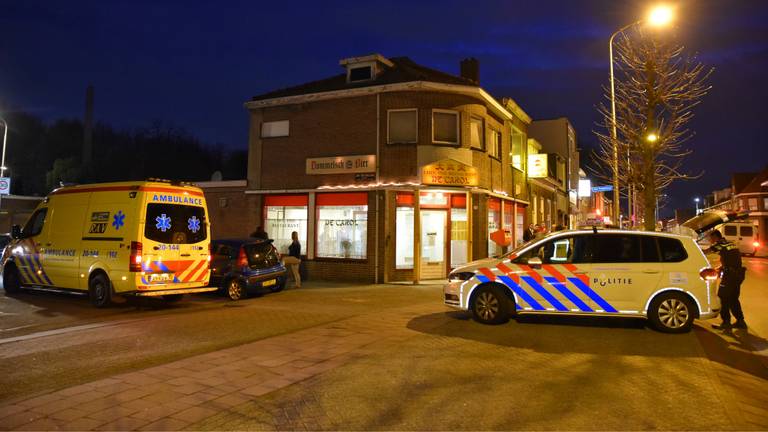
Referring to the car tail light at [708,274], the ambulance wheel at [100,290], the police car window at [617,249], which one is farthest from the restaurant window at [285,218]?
the car tail light at [708,274]

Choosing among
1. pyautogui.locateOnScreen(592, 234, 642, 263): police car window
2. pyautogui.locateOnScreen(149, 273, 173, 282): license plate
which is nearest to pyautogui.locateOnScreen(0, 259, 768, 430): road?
pyautogui.locateOnScreen(149, 273, 173, 282): license plate

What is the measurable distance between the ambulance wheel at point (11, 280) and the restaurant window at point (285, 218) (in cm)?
822

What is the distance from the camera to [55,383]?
5.66 metres

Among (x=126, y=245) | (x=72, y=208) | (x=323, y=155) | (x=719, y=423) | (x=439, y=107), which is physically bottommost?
(x=719, y=423)

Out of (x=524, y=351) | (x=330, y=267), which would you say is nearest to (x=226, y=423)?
(x=524, y=351)

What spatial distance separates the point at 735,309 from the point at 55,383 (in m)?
10.9

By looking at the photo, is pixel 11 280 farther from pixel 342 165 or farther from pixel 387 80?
pixel 387 80

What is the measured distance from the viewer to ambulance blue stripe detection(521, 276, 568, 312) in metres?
9.13

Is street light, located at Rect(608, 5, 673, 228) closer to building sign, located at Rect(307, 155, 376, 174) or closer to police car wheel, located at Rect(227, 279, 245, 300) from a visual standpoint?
building sign, located at Rect(307, 155, 376, 174)

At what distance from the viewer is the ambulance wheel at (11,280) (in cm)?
1292

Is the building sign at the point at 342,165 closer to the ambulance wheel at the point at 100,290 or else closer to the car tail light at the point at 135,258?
the car tail light at the point at 135,258

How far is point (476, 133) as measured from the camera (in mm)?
18500

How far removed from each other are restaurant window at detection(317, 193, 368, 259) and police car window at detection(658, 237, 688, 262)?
9986 mm

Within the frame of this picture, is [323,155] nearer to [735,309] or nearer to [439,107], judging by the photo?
[439,107]
